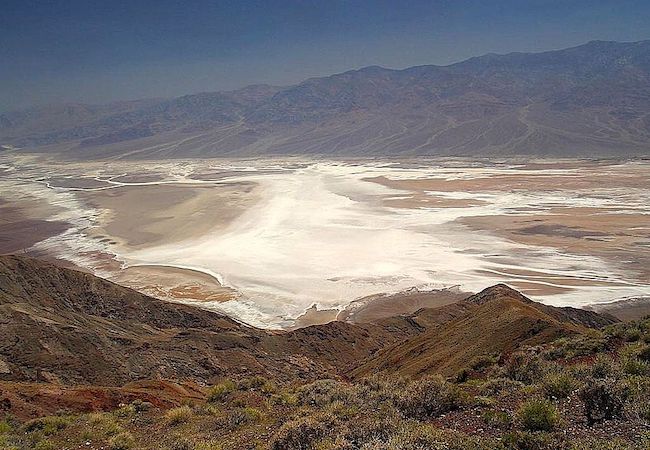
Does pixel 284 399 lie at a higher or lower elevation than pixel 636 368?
lower

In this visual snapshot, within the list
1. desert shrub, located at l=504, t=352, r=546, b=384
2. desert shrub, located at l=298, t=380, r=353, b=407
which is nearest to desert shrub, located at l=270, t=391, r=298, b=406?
desert shrub, located at l=298, t=380, r=353, b=407

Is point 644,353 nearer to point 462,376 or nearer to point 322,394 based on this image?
point 462,376

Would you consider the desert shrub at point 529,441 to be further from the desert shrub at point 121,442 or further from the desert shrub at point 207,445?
the desert shrub at point 121,442

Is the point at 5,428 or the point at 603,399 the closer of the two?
the point at 603,399

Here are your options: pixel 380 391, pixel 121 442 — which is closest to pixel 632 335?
pixel 380 391

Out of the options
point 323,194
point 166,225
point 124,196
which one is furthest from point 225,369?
point 124,196

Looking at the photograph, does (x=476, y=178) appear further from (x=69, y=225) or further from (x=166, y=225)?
(x=69, y=225)

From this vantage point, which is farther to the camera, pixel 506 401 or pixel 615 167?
pixel 615 167
